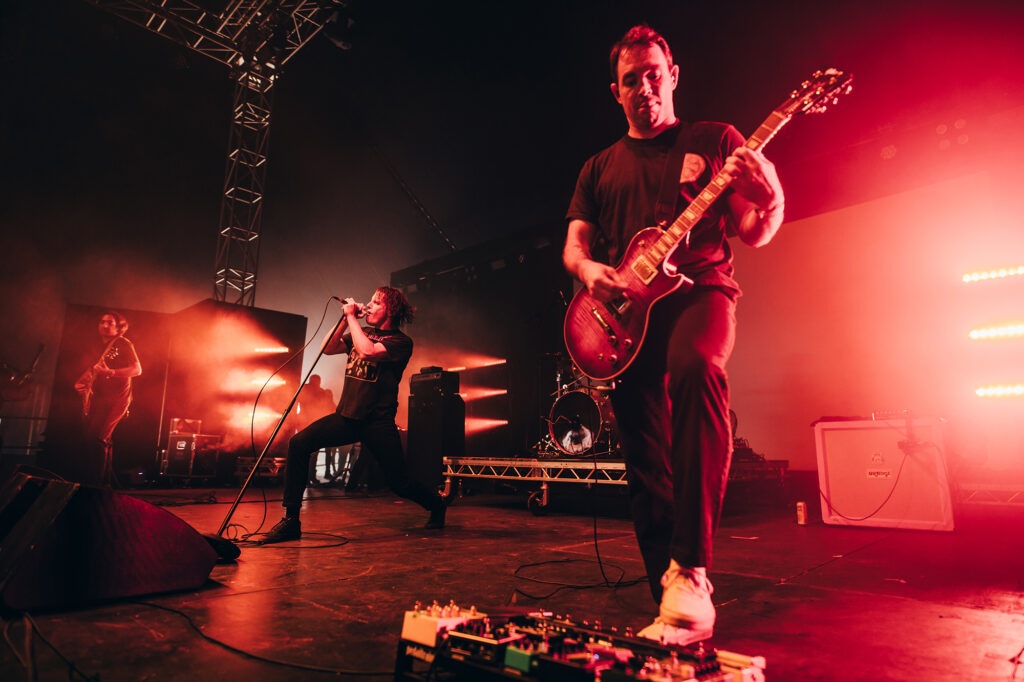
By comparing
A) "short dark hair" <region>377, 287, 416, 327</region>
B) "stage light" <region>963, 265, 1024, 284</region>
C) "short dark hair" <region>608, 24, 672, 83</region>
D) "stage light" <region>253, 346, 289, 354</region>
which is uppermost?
"stage light" <region>963, 265, 1024, 284</region>

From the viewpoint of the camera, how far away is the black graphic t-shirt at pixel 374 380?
3742 mm

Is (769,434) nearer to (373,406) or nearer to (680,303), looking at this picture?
(373,406)

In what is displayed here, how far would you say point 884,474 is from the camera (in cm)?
464

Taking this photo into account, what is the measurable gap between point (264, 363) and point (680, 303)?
32.9ft

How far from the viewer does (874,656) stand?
4.55ft

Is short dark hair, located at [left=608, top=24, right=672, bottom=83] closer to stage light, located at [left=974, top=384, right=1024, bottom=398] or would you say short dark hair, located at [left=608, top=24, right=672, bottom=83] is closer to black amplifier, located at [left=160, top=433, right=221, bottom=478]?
stage light, located at [left=974, top=384, right=1024, bottom=398]

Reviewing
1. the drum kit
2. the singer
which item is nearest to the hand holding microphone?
the singer

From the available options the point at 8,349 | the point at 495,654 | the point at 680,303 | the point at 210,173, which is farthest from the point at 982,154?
the point at 8,349

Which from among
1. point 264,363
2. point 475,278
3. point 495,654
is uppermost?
point 475,278

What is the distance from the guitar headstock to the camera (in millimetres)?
1732

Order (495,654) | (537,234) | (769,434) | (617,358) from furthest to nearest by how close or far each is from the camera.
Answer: (537,234) → (769,434) → (617,358) → (495,654)

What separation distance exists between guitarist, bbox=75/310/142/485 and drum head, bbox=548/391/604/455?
6.14m

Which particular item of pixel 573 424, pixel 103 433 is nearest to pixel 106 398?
pixel 103 433

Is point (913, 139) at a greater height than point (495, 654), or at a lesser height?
greater
